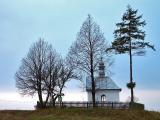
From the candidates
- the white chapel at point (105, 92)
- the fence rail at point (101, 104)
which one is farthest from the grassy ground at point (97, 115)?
the white chapel at point (105, 92)

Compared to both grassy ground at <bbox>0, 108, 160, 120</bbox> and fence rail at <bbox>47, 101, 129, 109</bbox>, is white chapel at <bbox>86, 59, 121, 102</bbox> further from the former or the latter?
grassy ground at <bbox>0, 108, 160, 120</bbox>

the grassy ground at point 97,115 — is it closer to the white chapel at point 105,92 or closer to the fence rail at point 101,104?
the fence rail at point 101,104

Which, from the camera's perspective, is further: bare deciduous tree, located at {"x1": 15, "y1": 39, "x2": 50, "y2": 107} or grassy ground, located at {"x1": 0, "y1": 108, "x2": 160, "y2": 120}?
bare deciduous tree, located at {"x1": 15, "y1": 39, "x2": 50, "y2": 107}

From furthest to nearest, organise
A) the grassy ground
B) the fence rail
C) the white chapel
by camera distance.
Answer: the white chapel
the fence rail
the grassy ground

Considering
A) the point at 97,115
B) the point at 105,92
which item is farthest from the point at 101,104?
the point at 97,115

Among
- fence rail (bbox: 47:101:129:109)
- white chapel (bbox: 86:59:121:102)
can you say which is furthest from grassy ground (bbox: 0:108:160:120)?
white chapel (bbox: 86:59:121:102)

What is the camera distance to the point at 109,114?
4478 cm

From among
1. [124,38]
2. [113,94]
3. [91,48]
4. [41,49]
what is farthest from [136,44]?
[41,49]

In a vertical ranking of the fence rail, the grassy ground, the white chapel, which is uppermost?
the white chapel

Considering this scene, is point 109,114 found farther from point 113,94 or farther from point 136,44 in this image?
point 113,94

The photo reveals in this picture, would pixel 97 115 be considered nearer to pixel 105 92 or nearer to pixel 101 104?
pixel 101 104

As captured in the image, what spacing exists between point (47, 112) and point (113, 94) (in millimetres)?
22283

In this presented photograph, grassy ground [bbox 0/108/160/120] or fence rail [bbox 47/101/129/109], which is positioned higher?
fence rail [bbox 47/101/129/109]

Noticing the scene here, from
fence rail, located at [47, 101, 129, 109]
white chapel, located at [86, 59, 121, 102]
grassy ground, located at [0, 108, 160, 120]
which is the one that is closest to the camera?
grassy ground, located at [0, 108, 160, 120]
